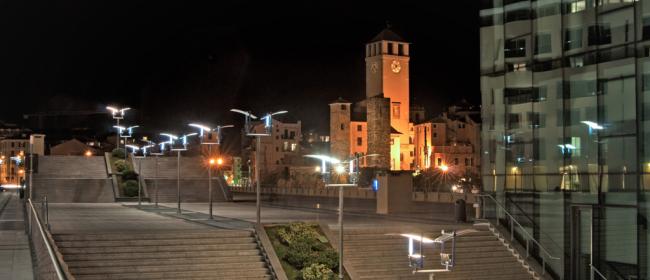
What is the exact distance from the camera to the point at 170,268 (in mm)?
26203

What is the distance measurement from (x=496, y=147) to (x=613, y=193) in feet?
23.5

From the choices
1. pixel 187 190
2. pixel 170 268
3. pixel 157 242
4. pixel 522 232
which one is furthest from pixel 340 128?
pixel 170 268

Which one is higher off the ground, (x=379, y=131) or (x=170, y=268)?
(x=379, y=131)

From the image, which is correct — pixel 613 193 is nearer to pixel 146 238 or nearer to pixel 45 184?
pixel 146 238

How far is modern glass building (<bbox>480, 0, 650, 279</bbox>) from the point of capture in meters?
23.6

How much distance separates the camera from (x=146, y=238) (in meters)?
28.3

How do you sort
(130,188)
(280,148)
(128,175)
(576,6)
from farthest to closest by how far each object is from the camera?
(280,148) → (128,175) → (130,188) → (576,6)

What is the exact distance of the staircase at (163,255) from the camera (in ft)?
84.4

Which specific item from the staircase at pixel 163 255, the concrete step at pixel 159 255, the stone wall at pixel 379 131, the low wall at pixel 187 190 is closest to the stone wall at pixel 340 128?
the stone wall at pixel 379 131

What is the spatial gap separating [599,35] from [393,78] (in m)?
127

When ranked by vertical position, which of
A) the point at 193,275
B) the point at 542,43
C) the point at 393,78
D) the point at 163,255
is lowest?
the point at 193,275

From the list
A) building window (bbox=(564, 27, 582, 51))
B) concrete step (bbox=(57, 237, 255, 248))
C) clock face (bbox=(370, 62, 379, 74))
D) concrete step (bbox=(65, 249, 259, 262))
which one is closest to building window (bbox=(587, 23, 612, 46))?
building window (bbox=(564, 27, 582, 51))

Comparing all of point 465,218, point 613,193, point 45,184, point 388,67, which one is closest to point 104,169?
point 45,184

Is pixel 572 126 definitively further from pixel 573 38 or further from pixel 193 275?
pixel 193 275
